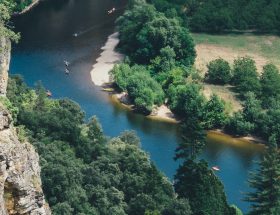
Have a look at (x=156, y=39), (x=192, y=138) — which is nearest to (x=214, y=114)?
(x=156, y=39)

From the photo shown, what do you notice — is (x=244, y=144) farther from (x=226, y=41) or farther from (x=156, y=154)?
(x=226, y=41)

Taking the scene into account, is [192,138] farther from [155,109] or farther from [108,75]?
[108,75]

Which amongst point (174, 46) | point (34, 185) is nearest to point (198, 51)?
point (174, 46)

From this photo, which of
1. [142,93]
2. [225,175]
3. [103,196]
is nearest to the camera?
[103,196]

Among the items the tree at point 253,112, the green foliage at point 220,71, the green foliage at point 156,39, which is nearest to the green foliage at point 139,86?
the green foliage at point 156,39

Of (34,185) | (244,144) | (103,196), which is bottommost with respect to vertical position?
(244,144)

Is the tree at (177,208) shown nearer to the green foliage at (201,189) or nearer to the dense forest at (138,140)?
the dense forest at (138,140)

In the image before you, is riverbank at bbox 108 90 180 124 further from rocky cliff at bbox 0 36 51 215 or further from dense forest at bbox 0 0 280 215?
rocky cliff at bbox 0 36 51 215
